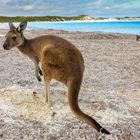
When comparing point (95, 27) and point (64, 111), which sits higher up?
point (64, 111)

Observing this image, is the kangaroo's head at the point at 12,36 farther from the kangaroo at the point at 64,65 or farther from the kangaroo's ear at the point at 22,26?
the kangaroo at the point at 64,65

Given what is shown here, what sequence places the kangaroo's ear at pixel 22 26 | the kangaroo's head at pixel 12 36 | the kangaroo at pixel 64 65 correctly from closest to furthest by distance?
the kangaroo at pixel 64 65
the kangaroo's ear at pixel 22 26
the kangaroo's head at pixel 12 36

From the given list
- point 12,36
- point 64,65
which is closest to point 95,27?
point 12,36

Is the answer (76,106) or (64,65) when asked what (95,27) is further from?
(76,106)

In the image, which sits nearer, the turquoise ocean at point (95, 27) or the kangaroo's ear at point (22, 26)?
the kangaroo's ear at point (22, 26)

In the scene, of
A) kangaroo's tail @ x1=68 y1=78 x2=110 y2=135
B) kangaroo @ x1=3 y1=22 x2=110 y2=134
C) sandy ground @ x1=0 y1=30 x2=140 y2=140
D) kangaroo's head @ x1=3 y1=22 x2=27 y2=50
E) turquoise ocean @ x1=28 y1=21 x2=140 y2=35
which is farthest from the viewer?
turquoise ocean @ x1=28 y1=21 x2=140 y2=35

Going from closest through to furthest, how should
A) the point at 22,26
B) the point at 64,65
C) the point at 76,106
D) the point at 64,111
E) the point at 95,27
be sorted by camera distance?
the point at 76,106 < the point at 64,65 < the point at 64,111 < the point at 22,26 < the point at 95,27

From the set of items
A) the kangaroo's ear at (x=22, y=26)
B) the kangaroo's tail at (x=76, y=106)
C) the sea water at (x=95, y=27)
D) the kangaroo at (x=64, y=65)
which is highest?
the kangaroo's ear at (x=22, y=26)

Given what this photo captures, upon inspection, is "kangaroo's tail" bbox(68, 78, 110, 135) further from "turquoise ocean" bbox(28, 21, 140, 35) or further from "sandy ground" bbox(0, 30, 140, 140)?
"turquoise ocean" bbox(28, 21, 140, 35)

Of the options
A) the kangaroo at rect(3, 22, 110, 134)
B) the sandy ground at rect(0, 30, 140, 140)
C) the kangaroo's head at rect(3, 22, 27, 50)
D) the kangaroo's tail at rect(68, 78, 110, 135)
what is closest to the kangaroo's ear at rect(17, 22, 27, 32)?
the kangaroo's head at rect(3, 22, 27, 50)

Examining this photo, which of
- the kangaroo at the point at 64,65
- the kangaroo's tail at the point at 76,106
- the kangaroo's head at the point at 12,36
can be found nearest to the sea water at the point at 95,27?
the kangaroo's head at the point at 12,36

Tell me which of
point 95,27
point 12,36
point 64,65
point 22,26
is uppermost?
point 22,26

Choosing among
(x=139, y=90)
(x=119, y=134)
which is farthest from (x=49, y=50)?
(x=139, y=90)

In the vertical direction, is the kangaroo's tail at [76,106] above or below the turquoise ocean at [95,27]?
above
